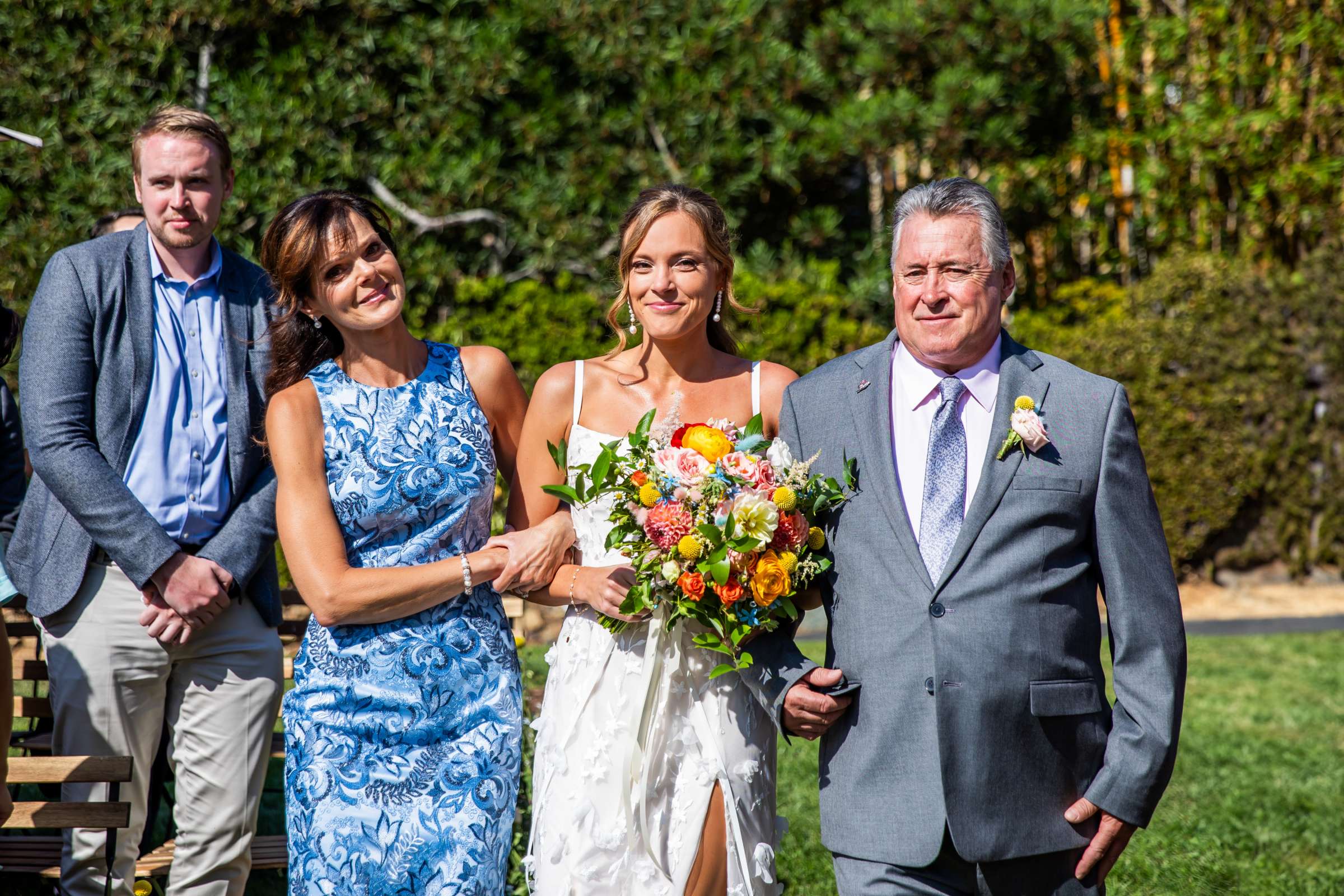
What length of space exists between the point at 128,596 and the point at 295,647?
3058 millimetres

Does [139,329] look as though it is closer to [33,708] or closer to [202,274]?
[202,274]

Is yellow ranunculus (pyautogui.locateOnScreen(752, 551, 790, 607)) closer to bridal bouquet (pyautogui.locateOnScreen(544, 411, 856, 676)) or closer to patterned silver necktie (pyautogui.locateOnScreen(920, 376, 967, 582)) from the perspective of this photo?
bridal bouquet (pyautogui.locateOnScreen(544, 411, 856, 676))

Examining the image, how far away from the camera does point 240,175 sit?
9.57 m

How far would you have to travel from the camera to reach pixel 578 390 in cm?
350

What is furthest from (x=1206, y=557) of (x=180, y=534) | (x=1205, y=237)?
(x=180, y=534)

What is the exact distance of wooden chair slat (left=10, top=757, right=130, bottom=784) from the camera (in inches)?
136

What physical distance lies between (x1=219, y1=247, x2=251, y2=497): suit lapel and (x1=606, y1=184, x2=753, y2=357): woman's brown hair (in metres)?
1.24

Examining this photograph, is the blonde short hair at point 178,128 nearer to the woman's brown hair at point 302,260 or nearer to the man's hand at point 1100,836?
the woman's brown hair at point 302,260

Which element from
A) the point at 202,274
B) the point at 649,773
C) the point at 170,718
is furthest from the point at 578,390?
the point at 170,718

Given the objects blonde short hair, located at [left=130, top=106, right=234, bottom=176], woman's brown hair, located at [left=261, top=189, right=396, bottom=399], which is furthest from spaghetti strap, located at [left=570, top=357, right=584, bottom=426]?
blonde short hair, located at [left=130, top=106, right=234, bottom=176]

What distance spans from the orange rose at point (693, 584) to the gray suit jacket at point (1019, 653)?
0.36 metres

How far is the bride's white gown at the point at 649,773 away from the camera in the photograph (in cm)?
314

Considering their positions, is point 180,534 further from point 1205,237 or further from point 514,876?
point 1205,237

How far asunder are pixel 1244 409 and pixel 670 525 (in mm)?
9908
